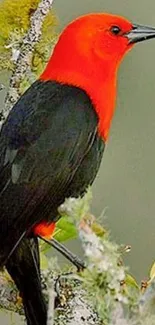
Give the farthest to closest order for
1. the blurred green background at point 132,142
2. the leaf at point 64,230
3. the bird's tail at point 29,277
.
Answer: the blurred green background at point 132,142 → the leaf at point 64,230 → the bird's tail at point 29,277

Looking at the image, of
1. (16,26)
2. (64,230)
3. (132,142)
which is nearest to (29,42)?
(16,26)

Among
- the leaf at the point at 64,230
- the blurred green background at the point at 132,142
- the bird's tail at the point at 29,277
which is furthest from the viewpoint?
the blurred green background at the point at 132,142

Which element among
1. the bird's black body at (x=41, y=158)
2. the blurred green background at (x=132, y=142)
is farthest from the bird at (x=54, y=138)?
the blurred green background at (x=132, y=142)

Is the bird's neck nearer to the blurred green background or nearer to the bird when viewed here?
the bird

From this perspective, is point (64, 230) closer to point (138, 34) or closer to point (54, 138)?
point (54, 138)

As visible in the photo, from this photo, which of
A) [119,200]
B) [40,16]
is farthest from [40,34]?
[119,200]

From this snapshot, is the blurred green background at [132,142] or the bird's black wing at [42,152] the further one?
the blurred green background at [132,142]

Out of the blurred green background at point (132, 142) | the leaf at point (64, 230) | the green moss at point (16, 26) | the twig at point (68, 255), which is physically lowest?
the twig at point (68, 255)

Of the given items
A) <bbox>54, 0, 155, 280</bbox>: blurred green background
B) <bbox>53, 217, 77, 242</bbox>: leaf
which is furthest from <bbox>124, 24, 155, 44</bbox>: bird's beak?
<bbox>54, 0, 155, 280</bbox>: blurred green background

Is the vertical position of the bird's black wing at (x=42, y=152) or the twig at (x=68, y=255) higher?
the bird's black wing at (x=42, y=152)

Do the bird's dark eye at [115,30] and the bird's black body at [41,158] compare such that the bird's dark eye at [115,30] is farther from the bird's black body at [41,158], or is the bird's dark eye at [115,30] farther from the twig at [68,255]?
the twig at [68,255]
